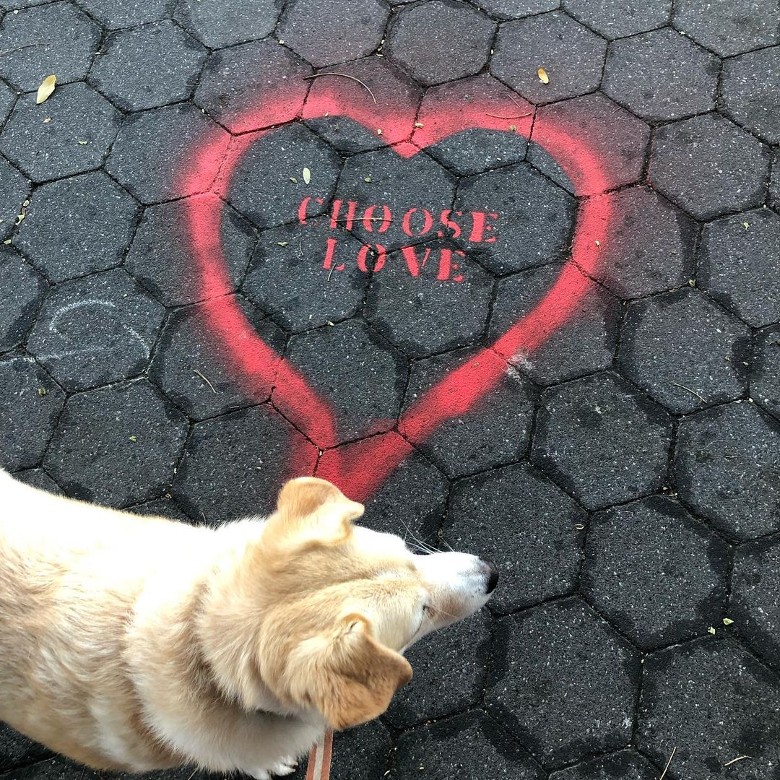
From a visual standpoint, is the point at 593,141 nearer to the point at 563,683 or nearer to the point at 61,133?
the point at 563,683

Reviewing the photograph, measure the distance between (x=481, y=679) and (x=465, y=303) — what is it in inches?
67.3

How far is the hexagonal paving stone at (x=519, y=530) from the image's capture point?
9.96 feet

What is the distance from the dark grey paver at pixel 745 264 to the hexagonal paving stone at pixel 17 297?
3303 mm

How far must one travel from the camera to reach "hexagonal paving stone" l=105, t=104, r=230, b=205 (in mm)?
3984

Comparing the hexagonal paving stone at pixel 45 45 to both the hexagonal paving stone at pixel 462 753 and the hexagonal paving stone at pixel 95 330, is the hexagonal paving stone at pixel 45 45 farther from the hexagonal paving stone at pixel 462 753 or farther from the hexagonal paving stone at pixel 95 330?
the hexagonal paving stone at pixel 462 753

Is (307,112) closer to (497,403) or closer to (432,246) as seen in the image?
(432,246)

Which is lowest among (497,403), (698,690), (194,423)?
(698,690)

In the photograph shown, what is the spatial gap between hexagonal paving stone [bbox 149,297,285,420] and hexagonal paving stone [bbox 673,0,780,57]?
2.98 m

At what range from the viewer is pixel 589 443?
10.8 ft

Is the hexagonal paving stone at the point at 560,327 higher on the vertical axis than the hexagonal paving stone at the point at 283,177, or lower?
lower

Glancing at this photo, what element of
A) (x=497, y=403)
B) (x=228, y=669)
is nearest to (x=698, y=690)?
(x=497, y=403)

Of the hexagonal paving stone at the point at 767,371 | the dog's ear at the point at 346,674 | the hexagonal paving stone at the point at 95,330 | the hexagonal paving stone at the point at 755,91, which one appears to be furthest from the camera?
the hexagonal paving stone at the point at 755,91

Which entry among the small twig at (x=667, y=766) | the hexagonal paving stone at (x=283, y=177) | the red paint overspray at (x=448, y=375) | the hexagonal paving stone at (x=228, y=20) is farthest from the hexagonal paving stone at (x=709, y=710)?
the hexagonal paving stone at (x=228, y=20)

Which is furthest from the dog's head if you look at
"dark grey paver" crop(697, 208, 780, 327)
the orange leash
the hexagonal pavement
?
"dark grey paver" crop(697, 208, 780, 327)
